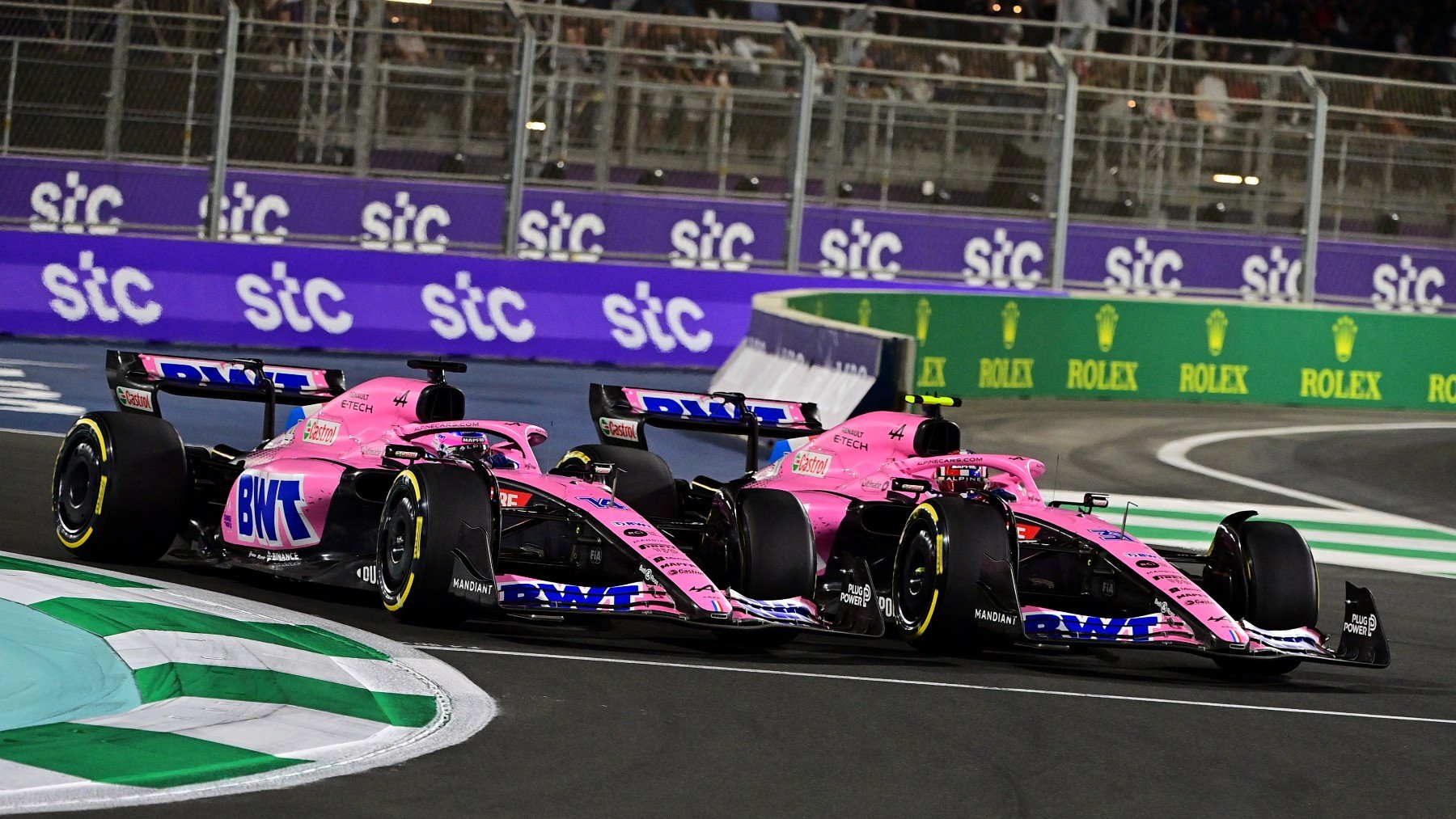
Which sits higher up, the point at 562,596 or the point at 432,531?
the point at 432,531

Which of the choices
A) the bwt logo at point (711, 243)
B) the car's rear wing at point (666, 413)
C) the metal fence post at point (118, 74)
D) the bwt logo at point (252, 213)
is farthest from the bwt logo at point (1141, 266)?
the car's rear wing at point (666, 413)

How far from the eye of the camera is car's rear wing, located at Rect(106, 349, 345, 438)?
411 inches

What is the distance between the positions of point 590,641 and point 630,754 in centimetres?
210

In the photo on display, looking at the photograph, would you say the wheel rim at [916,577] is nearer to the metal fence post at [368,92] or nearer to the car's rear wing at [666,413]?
the car's rear wing at [666,413]

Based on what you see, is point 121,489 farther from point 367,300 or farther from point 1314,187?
point 1314,187

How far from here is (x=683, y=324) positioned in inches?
880

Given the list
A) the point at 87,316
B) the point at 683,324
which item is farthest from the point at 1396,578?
the point at 87,316

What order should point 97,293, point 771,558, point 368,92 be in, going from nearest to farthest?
point 771,558 < point 97,293 < point 368,92

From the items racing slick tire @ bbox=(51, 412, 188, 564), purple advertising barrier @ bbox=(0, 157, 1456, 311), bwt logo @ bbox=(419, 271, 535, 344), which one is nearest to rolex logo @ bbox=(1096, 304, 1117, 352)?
purple advertising barrier @ bbox=(0, 157, 1456, 311)

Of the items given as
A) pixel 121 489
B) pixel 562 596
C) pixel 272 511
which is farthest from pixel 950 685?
pixel 121 489

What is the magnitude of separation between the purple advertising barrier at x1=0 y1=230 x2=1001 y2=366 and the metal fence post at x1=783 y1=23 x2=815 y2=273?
0.39 meters

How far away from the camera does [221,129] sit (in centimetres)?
2116

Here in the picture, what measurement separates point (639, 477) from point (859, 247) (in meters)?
15.5

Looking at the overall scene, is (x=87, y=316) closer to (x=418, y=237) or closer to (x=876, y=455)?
(x=418, y=237)
